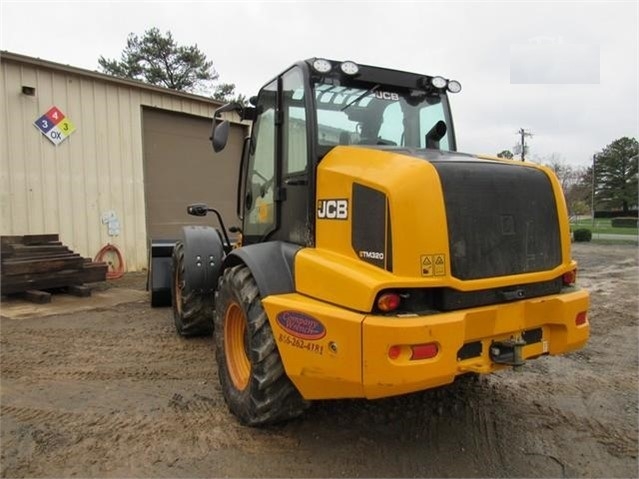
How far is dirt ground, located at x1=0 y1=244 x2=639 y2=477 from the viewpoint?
2.87 m

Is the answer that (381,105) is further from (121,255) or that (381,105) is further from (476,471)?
(121,255)

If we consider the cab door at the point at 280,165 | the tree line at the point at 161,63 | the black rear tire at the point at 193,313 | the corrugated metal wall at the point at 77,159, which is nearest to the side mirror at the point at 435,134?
the cab door at the point at 280,165

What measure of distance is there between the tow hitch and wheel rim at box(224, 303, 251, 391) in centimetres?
170

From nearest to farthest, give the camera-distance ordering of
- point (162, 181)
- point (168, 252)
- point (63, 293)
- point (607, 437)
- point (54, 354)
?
point (607, 437) < point (54, 354) < point (168, 252) < point (63, 293) < point (162, 181)

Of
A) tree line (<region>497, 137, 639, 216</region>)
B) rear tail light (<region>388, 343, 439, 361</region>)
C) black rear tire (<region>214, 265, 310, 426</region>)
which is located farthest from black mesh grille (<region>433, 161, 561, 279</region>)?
tree line (<region>497, 137, 639, 216</region>)

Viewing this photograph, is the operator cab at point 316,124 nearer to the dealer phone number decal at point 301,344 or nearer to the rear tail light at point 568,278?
the dealer phone number decal at point 301,344

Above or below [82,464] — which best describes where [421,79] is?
above

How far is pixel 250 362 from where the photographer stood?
3.32 meters

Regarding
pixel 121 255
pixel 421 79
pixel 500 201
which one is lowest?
pixel 121 255

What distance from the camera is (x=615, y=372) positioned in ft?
14.7

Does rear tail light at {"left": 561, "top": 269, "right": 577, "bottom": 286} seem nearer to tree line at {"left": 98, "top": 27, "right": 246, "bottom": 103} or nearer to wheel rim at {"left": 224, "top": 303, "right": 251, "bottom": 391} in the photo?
wheel rim at {"left": 224, "top": 303, "right": 251, "bottom": 391}

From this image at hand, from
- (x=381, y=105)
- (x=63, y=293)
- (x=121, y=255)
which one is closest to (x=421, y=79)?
(x=381, y=105)

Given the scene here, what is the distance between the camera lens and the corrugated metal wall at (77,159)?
8.63 metres

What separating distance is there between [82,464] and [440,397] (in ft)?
8.03
